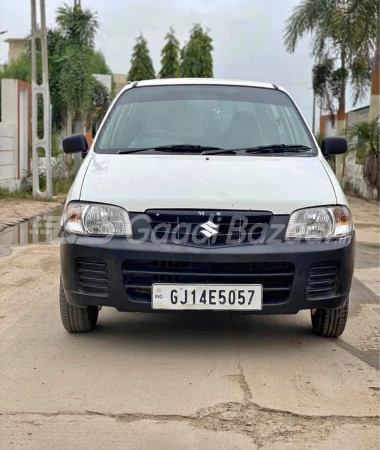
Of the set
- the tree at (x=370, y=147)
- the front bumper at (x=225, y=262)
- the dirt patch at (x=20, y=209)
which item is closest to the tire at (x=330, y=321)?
the front bumper at (x=225, y=262)

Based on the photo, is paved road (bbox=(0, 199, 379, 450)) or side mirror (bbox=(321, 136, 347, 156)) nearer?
paved road (bbox=(0, 199, 379, 450))

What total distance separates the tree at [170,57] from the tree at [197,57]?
5.30ft

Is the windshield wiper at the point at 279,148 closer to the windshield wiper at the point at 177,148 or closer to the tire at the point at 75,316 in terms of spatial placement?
the windshield wiper at the point at 177,148

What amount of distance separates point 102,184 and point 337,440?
Answer: 2032mm

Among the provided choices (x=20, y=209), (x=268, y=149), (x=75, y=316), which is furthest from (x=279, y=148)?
(x=20, y=209)

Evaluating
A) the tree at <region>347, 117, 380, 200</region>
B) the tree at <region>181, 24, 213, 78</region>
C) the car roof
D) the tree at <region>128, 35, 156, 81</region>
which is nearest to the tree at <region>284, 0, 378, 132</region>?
the tree at <region>347, 117, 380, 200</region>

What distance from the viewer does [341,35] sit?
17953 millimetres

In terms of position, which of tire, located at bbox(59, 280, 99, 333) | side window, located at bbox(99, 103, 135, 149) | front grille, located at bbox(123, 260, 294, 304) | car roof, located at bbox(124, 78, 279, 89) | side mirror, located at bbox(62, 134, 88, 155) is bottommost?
tire, located at bbox(59, 280, 99, 333)

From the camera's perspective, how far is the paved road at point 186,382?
3186 millimetres

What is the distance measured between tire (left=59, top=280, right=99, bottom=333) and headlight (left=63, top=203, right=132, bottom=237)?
1.81 feet

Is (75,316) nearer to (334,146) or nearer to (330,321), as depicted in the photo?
(330,321)

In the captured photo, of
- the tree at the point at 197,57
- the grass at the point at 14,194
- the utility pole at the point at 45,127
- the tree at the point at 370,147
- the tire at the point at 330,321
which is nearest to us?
the tire at the point at 330,321

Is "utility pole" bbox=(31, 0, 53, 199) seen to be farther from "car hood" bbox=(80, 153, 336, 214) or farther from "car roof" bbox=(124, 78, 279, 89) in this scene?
"car hood" bbox=(80, 153, 336, 214)

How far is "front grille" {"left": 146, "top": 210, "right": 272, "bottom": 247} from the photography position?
4.05 meters
